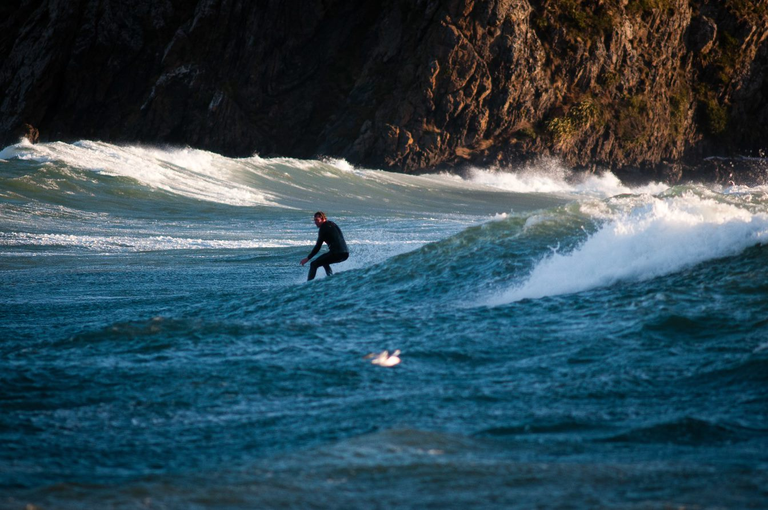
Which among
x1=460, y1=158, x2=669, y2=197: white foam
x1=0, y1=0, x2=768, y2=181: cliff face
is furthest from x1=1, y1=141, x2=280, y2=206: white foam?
x1=460, y1=158, x2=669, y2=197: white foam

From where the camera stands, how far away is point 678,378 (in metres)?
4.91

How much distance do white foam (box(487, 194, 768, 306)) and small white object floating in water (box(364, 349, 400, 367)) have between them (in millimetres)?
2129

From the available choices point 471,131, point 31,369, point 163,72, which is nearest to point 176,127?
point 163,72

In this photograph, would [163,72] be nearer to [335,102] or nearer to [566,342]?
[335,102]

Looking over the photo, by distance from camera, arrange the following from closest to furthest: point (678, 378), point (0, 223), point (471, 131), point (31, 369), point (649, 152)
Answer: point (678, 378) < point (31, 369) < point (0, 223) < point (471, 131) < point (649, 152)

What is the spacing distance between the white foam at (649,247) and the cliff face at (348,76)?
1248 inches

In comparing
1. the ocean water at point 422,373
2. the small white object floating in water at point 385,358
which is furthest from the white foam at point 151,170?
the small white object floating in water at point 385,358

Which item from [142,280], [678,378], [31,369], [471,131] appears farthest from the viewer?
[471,131]

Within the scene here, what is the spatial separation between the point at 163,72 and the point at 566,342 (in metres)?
40.8

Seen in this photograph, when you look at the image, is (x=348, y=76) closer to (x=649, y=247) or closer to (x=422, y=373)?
(x=649, y=247)

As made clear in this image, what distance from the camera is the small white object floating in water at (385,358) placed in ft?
17.8

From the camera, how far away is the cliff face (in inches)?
1590

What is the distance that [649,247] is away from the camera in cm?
832

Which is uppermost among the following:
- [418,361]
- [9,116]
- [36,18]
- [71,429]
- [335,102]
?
[36,18]
